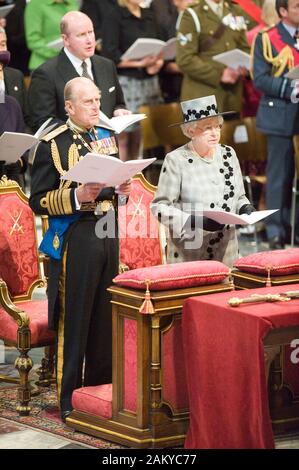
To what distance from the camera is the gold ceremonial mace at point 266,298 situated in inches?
219

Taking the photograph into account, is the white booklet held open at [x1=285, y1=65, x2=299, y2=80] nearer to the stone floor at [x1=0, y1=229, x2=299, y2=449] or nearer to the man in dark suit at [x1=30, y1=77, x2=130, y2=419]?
the man in dark suit at [x1=30, y1=77, x2=130, y2=419]

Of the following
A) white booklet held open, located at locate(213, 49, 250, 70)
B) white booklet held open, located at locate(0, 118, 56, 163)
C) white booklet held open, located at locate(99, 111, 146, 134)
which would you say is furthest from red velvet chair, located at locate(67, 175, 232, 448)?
white booklet held open, located at locate(213, 49, 250, 70)

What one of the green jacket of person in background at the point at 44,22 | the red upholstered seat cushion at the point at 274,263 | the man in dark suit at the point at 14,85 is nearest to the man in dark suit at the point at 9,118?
the man in dark suit at the point at 14,85

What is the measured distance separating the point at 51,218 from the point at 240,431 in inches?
61.5

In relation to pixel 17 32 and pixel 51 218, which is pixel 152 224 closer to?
pixel 51 218

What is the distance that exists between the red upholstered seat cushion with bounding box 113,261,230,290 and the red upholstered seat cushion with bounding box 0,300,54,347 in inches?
35.3

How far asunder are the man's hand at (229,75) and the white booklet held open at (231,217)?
4759mm

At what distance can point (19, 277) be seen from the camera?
280 inches

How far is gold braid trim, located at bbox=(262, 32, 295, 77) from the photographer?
9883mm

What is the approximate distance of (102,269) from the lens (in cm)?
638

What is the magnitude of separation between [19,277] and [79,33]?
5.37 feet

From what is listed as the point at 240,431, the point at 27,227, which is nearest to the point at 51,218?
the point at 27,227

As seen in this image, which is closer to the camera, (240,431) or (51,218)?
(240,431)

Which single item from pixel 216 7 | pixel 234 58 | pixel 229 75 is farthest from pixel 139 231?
pixel 216 7
